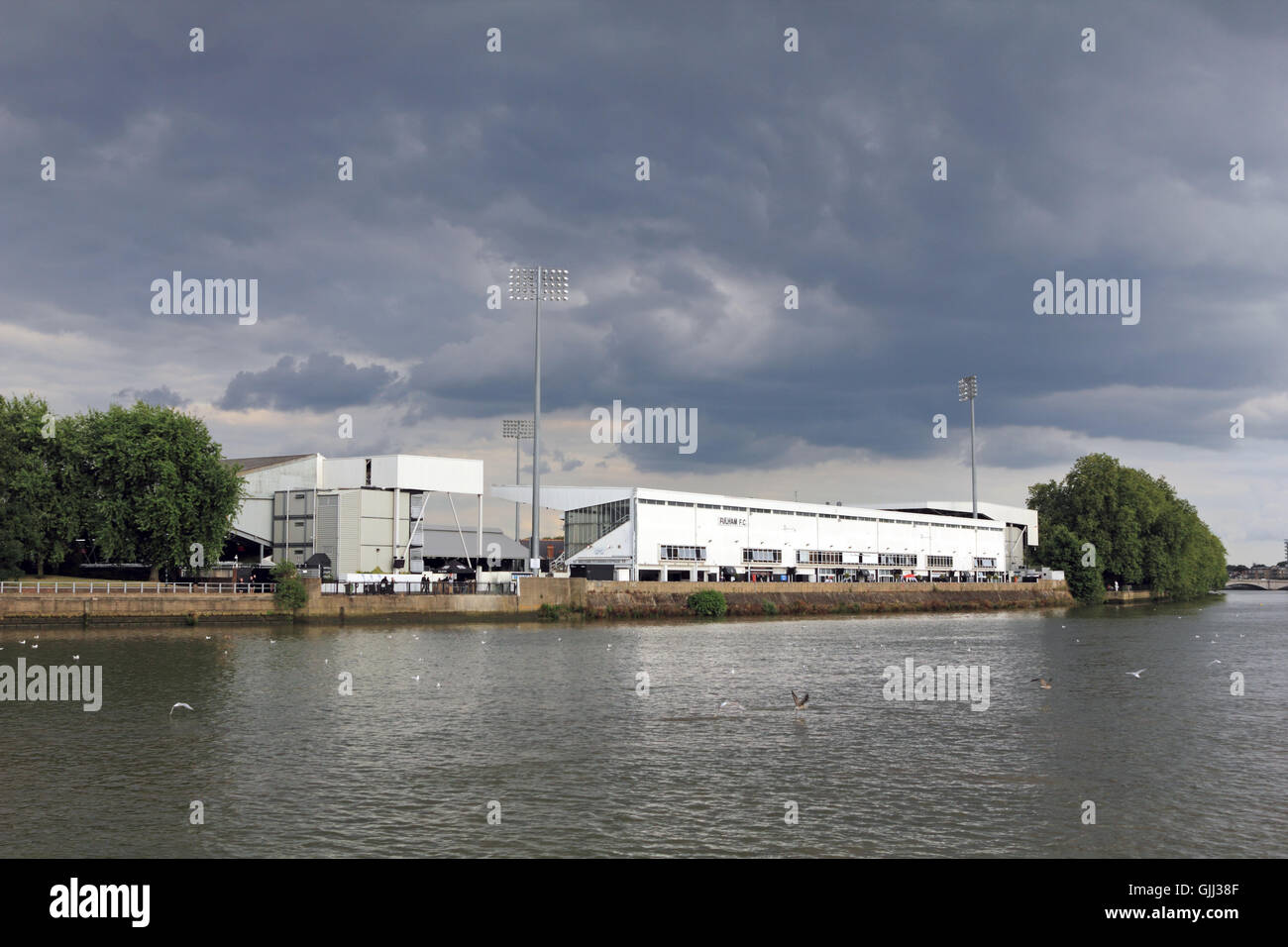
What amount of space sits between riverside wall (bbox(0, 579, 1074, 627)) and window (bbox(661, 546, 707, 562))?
30.0 ft

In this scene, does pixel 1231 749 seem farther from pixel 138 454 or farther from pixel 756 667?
pixel 138 454

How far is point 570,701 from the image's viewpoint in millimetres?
→ 40156

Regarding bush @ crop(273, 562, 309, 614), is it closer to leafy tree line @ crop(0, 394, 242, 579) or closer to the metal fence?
the metal fence

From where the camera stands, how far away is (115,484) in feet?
308

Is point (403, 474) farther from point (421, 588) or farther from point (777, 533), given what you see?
point (777, 533)

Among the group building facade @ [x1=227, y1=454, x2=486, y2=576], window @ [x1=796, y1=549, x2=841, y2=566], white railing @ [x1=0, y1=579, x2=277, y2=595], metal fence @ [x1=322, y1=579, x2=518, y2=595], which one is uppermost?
building facade @ [x1=227, y1=454, x2=486, y2=576]

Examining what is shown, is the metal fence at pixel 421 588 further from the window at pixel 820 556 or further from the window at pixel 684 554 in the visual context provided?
the window at pixel 820 556

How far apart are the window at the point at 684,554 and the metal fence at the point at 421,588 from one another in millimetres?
28652

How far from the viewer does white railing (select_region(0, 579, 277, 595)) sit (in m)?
75.6

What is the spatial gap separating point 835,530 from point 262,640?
96.7 metres

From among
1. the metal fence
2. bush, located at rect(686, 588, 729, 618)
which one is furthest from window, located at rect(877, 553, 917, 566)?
the metal fence

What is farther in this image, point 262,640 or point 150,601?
point 150,601
